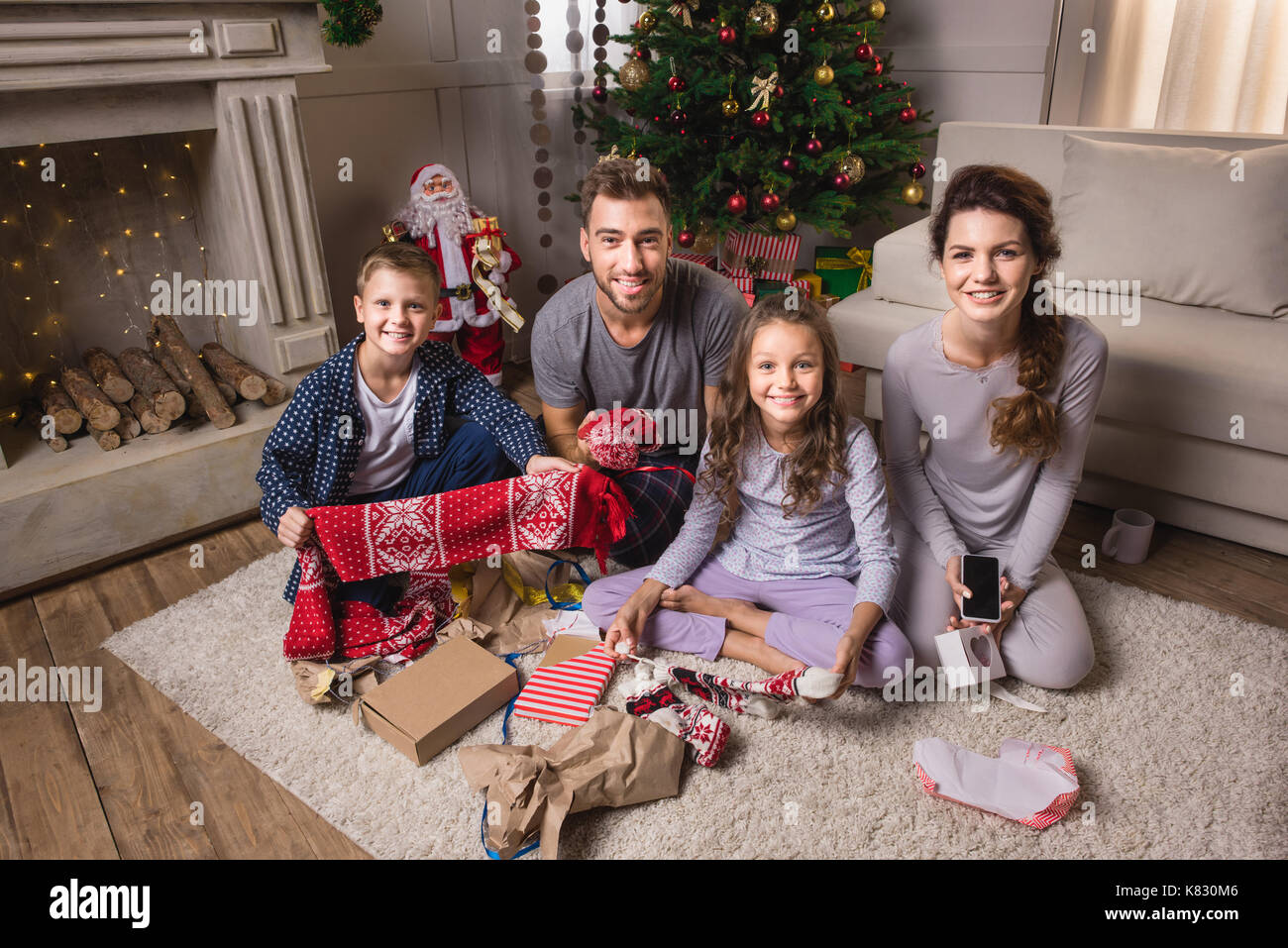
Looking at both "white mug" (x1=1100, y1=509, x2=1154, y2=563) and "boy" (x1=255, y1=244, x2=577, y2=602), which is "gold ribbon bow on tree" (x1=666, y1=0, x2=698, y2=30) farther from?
"white mug" (x1=1100, y1=509, x2=1154, y2=563)

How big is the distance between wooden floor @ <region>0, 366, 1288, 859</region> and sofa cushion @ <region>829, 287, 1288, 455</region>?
332mm

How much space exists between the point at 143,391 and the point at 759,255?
228cm

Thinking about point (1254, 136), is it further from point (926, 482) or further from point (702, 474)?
point (702, 474)

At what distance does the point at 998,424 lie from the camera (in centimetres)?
176

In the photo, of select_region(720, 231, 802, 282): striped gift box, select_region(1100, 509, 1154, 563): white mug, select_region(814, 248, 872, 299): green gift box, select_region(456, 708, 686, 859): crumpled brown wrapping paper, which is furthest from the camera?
select_region(814, 248, 872, 299): green gift box

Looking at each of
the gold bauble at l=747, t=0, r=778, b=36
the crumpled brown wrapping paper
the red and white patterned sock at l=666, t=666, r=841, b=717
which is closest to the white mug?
the red and white patterned sock at l=666, t=666, r=841, b=717

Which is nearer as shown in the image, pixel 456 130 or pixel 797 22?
pixel 797 22

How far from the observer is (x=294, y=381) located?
2.70 metres

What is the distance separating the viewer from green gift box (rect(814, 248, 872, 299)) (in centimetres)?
362

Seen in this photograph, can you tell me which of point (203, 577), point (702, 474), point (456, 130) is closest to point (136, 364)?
point (203, 577)

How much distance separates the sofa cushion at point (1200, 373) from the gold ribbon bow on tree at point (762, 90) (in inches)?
49.7

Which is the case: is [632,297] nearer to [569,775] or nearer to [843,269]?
[569,775]

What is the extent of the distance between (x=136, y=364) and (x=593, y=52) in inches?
84.2

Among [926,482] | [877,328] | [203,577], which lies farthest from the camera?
[877,328]
